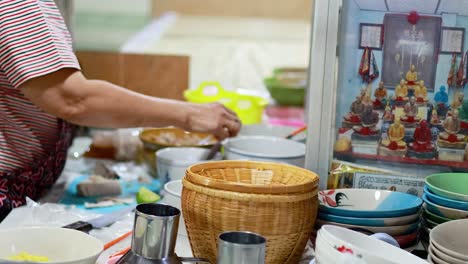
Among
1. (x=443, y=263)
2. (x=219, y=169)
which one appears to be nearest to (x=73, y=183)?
(x=219, y=169)

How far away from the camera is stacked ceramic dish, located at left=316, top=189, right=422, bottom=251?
124cm

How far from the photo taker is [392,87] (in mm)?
1392

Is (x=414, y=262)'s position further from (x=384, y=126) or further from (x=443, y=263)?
(x=384, y=126)

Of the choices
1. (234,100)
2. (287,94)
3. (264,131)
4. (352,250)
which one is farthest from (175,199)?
(287,94)

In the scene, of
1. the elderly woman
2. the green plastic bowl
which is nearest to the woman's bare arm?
the elderly woman

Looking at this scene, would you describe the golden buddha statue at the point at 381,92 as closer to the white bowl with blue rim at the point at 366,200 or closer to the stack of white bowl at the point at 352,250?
the white bowl with blue rim at the point at 366,200

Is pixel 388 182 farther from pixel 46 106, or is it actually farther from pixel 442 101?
pixel 46 106

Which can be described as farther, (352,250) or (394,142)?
(394,142)

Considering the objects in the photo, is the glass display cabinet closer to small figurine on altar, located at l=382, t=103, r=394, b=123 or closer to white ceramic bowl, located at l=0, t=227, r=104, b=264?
small figurine on altar, located at l=382, t=103, r=394, b=123

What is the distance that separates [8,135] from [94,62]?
1145 mm

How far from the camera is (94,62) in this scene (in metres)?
2.84

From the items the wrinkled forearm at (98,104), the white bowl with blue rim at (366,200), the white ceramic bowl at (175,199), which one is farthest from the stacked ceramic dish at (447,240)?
the wrinkled forearm at (98,104)

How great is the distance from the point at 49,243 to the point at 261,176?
0.40 meters

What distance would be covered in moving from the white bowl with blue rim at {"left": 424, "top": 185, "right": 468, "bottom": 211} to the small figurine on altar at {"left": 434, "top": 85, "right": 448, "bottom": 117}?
0.53 ft
